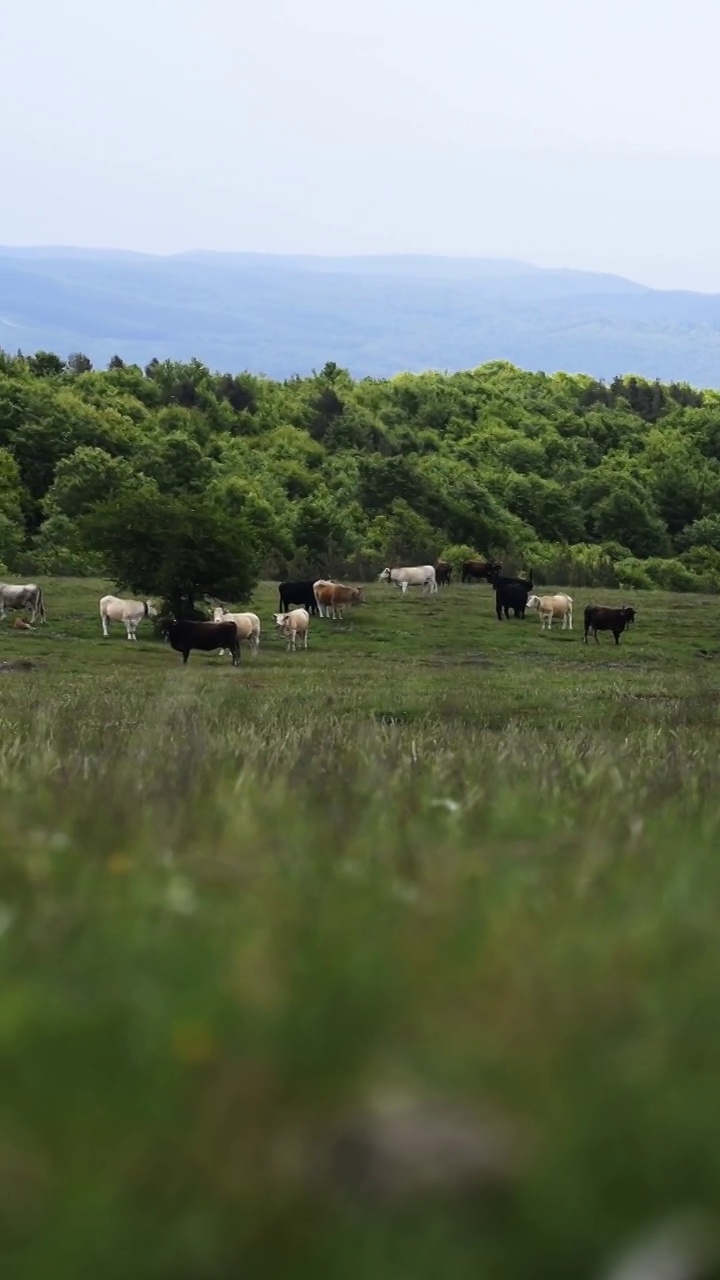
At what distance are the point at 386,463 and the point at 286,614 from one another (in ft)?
286

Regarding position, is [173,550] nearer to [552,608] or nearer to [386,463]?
[552,608]

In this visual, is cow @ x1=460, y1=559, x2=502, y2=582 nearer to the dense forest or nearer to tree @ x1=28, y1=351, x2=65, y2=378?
the dense forest

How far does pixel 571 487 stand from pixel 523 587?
94303 mm

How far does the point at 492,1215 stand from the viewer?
2082 mm

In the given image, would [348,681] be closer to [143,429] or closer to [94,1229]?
[94,1229]

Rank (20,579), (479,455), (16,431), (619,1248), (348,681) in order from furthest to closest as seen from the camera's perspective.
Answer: (479,455) → (16,431) → (20,579) → (348,681) → (619,1248)

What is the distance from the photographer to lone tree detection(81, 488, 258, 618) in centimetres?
4659

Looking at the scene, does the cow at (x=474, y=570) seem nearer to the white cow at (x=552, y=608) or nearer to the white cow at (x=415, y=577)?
the white cow at (x=415, y=577)

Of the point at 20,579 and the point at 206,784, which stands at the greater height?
the point at 206,784

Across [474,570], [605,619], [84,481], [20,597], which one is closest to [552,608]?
[605,619]

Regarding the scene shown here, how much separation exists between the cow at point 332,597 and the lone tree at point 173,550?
2986 millimetres

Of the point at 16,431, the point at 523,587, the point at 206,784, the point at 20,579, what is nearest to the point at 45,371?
the point at 16,431

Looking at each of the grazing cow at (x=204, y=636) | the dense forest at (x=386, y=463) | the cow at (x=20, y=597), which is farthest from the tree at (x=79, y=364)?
the grazing cow at (x=204, y=636)

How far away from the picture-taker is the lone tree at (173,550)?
153 feet
